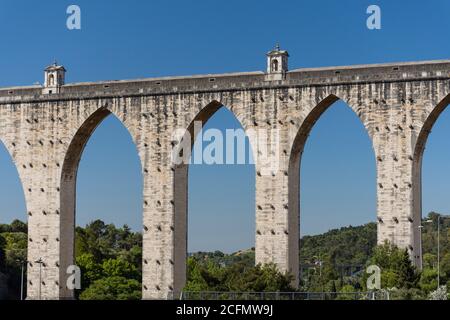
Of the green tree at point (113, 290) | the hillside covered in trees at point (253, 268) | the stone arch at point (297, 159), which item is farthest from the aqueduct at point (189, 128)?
the green tree at point (113, 290)

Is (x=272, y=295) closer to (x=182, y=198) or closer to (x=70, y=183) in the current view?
(x=182, y=198)

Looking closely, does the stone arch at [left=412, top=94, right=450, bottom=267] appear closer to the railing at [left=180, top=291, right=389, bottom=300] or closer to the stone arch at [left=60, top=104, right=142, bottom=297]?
the railing at [left=180, top=291, right=389, bottom=300]

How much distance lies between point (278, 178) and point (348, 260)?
51.8m

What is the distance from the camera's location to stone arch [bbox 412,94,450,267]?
41906mm

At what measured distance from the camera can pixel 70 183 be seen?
5025 centimetres

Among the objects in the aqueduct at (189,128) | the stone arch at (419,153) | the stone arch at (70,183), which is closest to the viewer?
the stone arch at (419,153)

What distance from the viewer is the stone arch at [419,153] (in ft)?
137

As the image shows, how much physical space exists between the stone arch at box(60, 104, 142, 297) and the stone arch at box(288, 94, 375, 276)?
10777 millimetres

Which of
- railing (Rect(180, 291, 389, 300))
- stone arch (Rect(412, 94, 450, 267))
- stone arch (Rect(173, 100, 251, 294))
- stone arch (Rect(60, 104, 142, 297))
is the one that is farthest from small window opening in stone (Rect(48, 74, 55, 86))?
stone arch (Rect(412, 94, 450, 267))

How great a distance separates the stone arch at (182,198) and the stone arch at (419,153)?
9763mm

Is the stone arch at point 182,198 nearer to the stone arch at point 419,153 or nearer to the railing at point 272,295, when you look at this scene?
the railing at point 272,295

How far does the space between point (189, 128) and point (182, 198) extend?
3870 mm

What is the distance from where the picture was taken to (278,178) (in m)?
44.3
